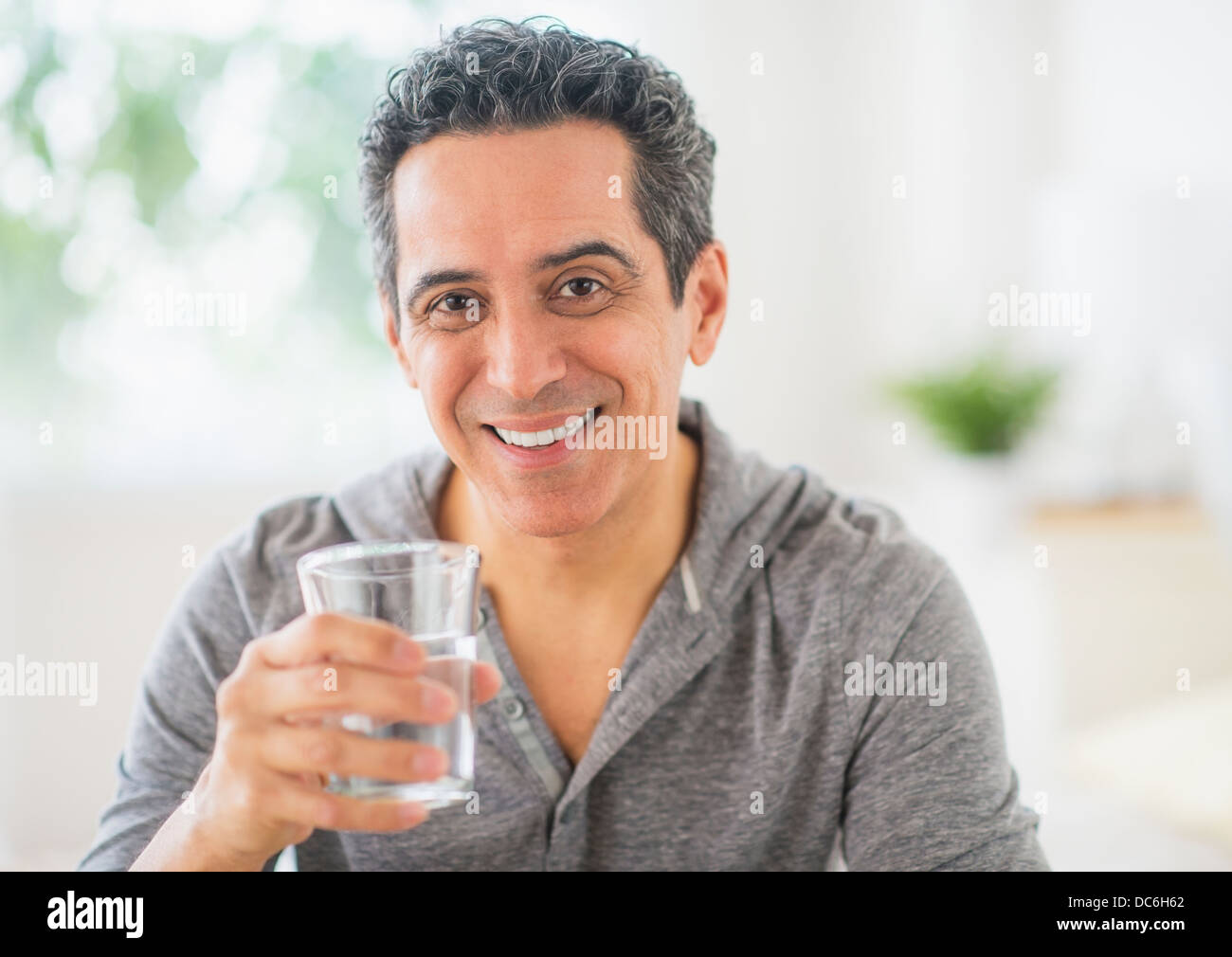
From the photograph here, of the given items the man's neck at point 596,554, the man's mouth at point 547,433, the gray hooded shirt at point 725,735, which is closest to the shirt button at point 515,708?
the gray hooded shirt at point 725,735

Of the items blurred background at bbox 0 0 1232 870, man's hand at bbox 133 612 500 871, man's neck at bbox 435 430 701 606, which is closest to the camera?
man's hand at bbox 133 612 500 871

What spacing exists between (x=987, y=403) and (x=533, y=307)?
7.19 feet

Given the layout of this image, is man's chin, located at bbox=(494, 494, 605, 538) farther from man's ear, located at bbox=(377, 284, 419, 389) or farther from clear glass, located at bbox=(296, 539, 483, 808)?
clear glass, located at bbox=(296, 539, 483, 808)

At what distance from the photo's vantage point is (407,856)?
49.9 inches

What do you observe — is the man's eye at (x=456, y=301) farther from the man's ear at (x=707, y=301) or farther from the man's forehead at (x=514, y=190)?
the man's ear at (x=707, y=301)

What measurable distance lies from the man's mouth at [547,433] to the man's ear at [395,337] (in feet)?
0.50

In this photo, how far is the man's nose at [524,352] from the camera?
3.67ft

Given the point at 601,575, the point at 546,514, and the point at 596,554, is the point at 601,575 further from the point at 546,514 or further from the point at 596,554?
the point at 546,514

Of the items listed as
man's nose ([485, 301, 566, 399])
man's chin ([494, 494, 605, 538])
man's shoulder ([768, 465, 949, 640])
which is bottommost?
man's shoulder ([768, 465, 949, 640])

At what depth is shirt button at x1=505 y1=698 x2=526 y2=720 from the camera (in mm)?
1250

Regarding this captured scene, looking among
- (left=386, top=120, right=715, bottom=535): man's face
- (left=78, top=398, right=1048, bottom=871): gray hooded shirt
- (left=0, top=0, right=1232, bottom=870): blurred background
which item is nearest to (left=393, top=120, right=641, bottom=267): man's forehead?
(left=386, top=120, right=715, bottom=535): man's face

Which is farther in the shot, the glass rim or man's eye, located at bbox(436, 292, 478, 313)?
man's eye, located at bbox(436, 292, 478, 313)

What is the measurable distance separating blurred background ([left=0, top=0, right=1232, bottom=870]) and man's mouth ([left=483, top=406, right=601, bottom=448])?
1796 mm
